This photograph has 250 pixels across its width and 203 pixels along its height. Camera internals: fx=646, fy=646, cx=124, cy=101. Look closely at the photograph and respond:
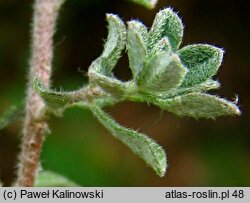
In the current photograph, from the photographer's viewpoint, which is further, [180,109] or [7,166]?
[7,166]

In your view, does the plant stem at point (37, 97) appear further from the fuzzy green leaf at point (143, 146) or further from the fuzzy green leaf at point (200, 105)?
the fuzzy green leaf at point (200, 105)

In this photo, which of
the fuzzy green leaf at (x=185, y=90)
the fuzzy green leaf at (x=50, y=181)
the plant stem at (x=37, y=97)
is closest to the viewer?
the fuzzy green leaf at (x=185, y=90)

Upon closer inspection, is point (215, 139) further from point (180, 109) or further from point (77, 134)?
point (180, 109)

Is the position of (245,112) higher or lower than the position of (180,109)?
higher

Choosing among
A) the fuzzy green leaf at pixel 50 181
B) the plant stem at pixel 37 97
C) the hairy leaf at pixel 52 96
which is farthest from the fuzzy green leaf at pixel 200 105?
the fuzzy green leaf at pixel 50 181
